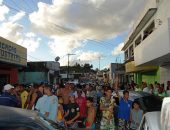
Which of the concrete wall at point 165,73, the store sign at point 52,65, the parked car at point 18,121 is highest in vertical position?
the store sign at point 52,65

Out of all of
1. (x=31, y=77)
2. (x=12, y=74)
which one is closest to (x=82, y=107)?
(x=12, y=74)

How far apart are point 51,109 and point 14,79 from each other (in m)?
26.9

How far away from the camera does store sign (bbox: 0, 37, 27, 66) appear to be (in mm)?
29102

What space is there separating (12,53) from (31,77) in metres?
18.9

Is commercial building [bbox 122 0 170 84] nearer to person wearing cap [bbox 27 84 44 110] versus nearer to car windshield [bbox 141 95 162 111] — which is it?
car windshield [bbox 141 95 162 111]

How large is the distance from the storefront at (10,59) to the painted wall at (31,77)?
41.0 feet

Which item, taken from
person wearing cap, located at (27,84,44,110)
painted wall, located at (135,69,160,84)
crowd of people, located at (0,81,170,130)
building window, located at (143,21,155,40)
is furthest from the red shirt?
building window, located at (143,21,155,40)

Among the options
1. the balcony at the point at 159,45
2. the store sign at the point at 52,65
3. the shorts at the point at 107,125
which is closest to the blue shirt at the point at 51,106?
the shorts at the point at 107,125

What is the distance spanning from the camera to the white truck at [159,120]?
5789 mm

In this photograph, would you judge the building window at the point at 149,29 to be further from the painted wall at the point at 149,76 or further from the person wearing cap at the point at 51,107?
the person wearing cap at the point at 51,107

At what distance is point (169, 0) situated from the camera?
83.6ft

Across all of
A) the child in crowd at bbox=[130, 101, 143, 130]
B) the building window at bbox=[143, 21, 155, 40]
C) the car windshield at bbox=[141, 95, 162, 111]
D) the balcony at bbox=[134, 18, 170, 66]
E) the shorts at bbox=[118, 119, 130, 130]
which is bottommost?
the shorts at bbox=[118, 119, 130, 130]

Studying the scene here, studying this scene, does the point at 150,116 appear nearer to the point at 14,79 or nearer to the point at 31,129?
the point at 31,129

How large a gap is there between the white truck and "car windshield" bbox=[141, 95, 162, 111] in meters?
5.72
